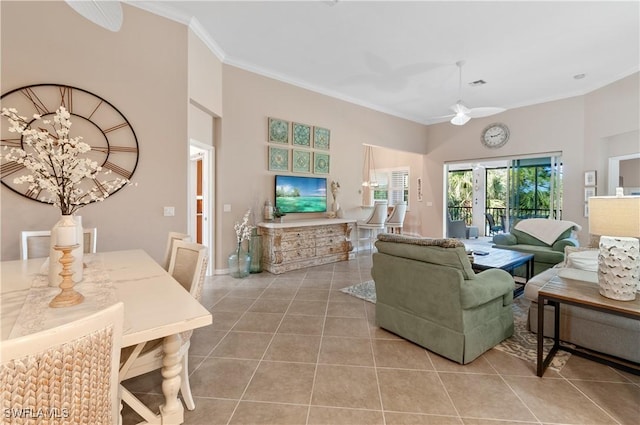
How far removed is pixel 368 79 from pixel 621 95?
14.6 ft

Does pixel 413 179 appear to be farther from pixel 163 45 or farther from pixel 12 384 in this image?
pixel 12 384

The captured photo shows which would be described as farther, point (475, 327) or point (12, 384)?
point (475, 327)

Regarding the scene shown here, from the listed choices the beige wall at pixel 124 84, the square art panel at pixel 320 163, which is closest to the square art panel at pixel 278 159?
the square art panel at pixel 320 163

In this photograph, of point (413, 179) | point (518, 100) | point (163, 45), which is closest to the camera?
point (163, 45)

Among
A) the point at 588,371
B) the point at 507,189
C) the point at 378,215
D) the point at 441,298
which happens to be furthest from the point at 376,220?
Answer: the point at 588,371

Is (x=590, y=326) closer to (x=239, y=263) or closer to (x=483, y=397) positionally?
(x=483, y=397)

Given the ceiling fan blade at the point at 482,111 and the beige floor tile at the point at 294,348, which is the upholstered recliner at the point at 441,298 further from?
the ceiling fan blade at the point at 482,111

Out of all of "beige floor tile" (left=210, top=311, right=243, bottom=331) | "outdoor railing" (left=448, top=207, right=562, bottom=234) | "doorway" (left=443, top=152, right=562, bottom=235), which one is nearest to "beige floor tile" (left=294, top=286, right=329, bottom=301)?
"beige floor tile" (left=210, top=311, right=243, bottom=331)

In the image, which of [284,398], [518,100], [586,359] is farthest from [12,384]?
[518,100]

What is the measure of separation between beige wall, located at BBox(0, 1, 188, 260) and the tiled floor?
4.98 feet

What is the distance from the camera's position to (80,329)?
2.49 ft

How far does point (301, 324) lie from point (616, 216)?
266 centimetres

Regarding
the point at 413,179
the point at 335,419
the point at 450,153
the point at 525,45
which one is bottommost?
the point at 335,419

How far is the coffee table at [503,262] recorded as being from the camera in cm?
332
